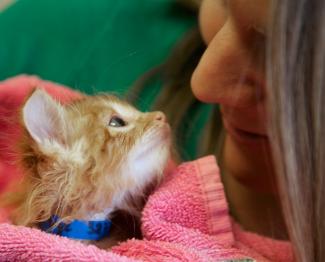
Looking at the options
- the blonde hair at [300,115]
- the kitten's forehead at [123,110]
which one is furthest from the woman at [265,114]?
the kitten's forehead at [123,110]

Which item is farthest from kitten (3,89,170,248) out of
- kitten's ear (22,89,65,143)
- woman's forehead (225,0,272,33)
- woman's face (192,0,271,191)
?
woman's forehead (225,0,272,33)

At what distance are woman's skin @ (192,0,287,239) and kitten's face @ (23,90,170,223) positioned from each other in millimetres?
110

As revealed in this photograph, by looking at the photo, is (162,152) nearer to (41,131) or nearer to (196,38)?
(41,131)

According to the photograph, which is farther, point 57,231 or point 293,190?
point 57,231

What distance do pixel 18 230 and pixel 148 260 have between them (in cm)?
17

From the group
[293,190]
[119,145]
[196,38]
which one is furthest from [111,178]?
[196,38]

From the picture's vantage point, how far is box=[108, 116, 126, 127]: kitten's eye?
0.93 metres

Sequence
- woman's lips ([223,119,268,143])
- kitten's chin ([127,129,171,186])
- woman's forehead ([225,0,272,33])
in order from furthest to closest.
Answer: woman's lips ([223,119,268,143]) → kitten's chin ([127,129,171,186]) → woman's forehead ([225,0,272,33])

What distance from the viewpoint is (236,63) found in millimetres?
899

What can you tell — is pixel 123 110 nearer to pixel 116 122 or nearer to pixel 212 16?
pixel 116 122

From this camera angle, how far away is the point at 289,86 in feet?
2.24

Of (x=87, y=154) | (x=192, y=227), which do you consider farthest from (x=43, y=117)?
(x=192, y=227)

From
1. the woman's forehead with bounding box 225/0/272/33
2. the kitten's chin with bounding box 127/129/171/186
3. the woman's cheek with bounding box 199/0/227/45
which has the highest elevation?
the woman's forehead with bounding box 225/0/272/33

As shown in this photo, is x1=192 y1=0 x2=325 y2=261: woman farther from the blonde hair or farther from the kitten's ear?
the kitten's ear
